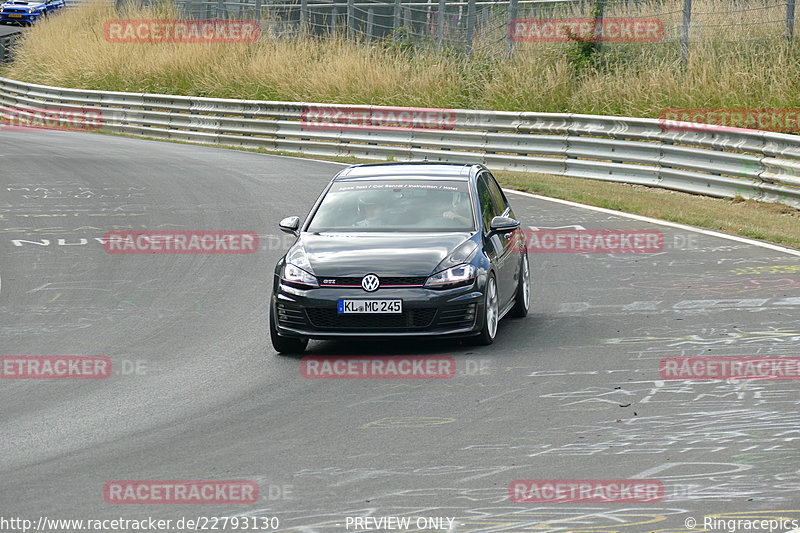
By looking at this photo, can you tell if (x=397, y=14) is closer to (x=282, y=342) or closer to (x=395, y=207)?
(x=395, y=207)

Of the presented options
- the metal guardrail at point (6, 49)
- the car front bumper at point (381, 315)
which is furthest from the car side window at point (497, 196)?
the metal guardrail at point (6, 49)

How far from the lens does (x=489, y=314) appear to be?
10266 mm

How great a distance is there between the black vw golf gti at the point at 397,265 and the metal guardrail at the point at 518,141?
910 centimetres

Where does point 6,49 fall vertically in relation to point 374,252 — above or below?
below

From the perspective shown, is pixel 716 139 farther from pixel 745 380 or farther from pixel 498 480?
pixel 498 480

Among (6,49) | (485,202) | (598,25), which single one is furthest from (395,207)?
(6,49)

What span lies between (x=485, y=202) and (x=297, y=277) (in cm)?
230

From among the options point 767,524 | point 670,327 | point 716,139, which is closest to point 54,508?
point 767,524

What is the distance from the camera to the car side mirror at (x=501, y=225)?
10.8 meters

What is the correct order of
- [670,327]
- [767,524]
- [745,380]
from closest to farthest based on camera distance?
[767,524]
[745,380]
[670,327]

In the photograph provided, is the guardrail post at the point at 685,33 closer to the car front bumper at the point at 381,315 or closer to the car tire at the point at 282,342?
the car front bumper at the point at 381,315

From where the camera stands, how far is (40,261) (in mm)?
14812

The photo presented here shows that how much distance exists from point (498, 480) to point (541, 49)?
895 inches

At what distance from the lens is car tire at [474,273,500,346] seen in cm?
1011
